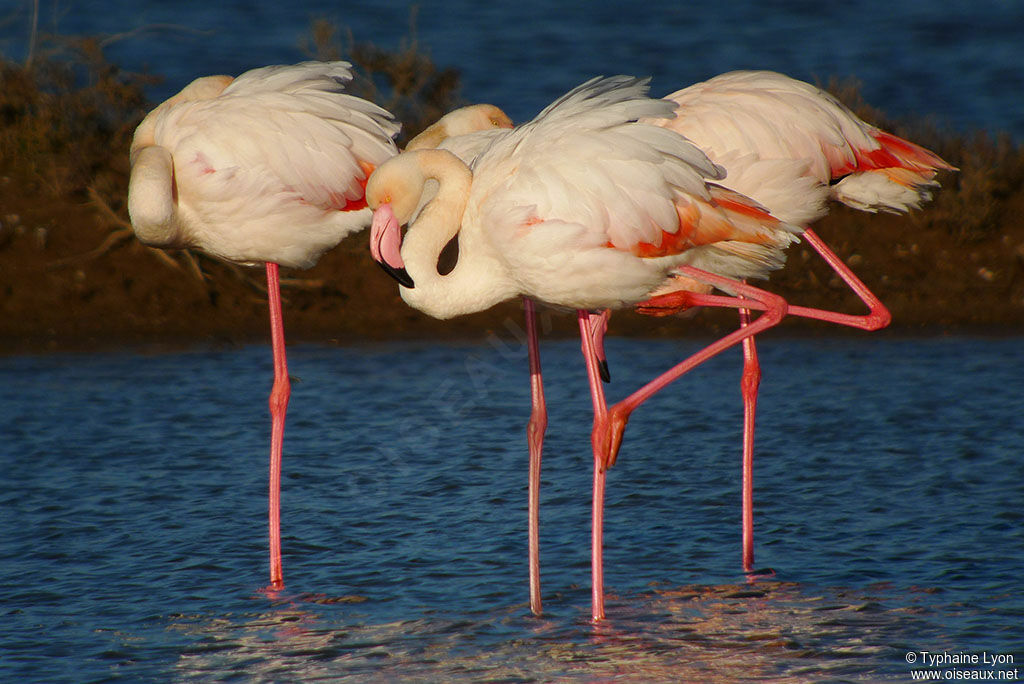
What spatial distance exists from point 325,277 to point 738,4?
8.49 meters

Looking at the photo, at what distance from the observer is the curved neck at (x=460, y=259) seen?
15.1ft

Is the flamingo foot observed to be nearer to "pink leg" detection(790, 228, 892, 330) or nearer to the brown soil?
"pink leg" detection(790, 228, 892, 330)

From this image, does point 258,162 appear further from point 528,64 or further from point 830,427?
point 528,64

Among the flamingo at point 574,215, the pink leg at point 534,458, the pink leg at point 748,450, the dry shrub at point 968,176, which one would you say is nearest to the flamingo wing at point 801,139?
the flamingo at point 574,215

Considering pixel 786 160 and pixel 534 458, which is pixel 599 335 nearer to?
pixel 534 458

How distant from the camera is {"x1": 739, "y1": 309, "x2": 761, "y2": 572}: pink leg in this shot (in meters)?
5.34

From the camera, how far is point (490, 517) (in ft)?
19.4

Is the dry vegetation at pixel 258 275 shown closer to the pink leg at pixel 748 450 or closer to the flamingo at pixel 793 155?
the pink leg at pixel 748 450

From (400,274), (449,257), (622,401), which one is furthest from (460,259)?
(449,257)

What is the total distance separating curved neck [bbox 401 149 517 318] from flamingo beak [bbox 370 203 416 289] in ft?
0.28

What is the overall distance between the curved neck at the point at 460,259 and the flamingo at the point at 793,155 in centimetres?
75

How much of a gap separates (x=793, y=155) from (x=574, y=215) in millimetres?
1258

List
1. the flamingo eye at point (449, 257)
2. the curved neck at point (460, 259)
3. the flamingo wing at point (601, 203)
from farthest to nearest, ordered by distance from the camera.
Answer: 1. the flamingo eye at point (449, 257)
2. the curved neck at point (460, 259)
3. the flamingo wing at point (601, 203)

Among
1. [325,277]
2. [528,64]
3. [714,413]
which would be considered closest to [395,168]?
[714,413]
